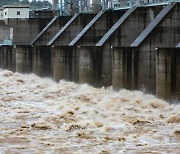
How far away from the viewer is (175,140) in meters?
13.0

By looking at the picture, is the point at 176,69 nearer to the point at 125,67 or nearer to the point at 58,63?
the point at 125,67

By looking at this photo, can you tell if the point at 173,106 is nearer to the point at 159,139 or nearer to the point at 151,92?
the point at 151,92

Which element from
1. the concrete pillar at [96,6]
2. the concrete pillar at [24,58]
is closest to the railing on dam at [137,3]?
the concrete pillar at [96,6]

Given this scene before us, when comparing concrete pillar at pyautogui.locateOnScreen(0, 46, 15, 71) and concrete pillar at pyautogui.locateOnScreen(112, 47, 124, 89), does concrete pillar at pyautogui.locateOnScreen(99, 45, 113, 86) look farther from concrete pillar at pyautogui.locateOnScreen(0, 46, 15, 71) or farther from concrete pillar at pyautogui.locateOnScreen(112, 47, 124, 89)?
concrete pillar at pyautogui.locateOnScreen(0, 46, 15, 71)

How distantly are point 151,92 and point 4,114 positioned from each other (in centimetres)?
570

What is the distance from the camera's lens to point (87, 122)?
50.6 ft

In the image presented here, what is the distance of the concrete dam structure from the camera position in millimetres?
17109

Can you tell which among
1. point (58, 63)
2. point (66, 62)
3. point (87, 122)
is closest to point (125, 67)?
point (87, 122)

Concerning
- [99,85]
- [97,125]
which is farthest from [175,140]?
[99,85]

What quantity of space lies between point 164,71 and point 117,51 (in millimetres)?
2918

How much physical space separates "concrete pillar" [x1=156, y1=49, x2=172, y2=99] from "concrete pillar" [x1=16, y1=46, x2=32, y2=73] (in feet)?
50.0

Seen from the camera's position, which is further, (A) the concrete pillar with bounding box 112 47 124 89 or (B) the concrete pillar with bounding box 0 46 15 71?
(B) the concrete pillar with bounding box 0 46 15 71

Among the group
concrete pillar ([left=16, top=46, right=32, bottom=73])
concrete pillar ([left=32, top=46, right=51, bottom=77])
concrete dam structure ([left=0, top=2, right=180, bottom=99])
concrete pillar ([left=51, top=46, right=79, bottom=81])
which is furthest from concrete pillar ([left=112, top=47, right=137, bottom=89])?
concrete pillar ([left=16, top=46, right=32, bottom=73])

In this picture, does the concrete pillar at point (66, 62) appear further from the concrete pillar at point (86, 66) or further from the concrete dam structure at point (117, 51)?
the concrete pillar at point (86, 66)
